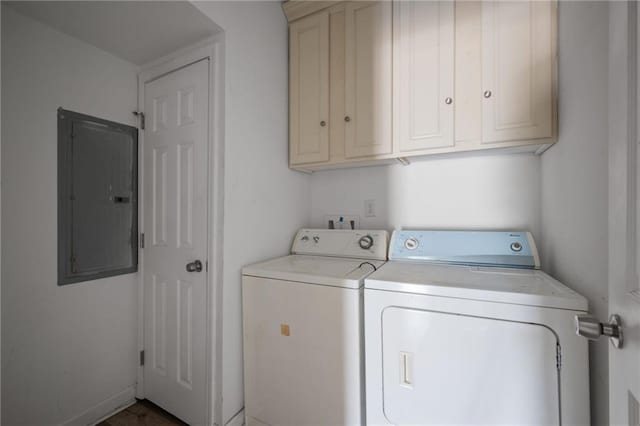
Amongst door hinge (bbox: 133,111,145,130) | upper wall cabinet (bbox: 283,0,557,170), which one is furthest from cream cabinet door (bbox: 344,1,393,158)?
door hinge (bbox: 133,111,145,130)

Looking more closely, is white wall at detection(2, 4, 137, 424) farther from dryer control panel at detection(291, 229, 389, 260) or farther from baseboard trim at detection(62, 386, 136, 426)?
dryer control panel at detection(291, 229, 389, 260)

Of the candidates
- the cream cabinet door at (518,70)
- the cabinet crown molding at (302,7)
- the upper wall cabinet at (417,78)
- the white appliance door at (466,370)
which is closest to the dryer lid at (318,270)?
the white appliance door at (466,370)

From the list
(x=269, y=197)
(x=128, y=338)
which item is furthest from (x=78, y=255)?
(x=269, y=197)

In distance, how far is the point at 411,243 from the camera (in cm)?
155

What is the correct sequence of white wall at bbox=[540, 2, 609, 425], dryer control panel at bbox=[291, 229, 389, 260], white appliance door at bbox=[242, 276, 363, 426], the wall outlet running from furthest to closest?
the wall outlet → dryer control panel at bbox=[291, 229, 389, 260] → white appliance door at bbox=[242, 276, 363, 426] → white wall at bbox=[540, 2, 609, 425]

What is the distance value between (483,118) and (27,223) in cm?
229

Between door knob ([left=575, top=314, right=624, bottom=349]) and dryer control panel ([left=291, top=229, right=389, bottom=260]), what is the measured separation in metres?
1.02

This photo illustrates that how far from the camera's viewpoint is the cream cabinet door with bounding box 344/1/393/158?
1520mm

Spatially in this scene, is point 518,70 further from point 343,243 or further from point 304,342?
point 304,342

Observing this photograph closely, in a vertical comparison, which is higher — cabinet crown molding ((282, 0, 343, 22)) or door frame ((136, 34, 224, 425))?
cabinet crown molding ((282, 0, 343, 22))

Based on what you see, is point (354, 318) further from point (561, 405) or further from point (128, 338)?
point (128, 338)

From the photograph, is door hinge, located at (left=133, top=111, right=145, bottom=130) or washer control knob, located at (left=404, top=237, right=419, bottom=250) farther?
door hinge, located at (left=133, top=111, right=145, bottom=130)

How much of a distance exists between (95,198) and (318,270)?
1.32m

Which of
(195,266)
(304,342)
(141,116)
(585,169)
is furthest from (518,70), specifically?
(141,116)
